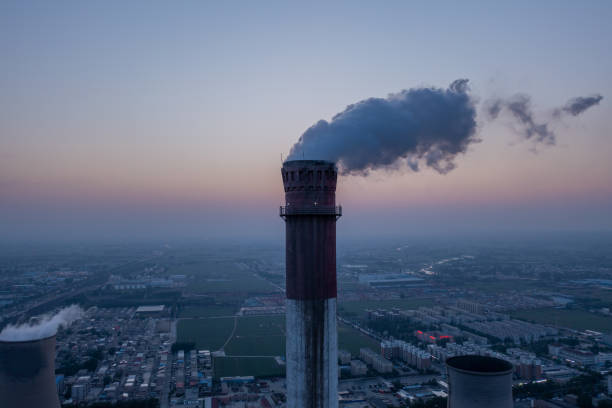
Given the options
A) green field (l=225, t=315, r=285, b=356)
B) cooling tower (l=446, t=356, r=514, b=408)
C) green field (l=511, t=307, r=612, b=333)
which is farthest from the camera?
green field (l=511, t=307, r=612, b=333)

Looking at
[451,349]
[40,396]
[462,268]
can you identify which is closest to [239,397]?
[40,396]

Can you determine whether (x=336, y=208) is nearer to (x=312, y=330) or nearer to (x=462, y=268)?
(x=312, y=330)

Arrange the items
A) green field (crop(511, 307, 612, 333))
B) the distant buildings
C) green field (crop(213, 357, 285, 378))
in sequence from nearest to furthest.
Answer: green field (crop(213, 357, 285, 378))
the distant buildings
green field (crop(511, 307, 612, 333))

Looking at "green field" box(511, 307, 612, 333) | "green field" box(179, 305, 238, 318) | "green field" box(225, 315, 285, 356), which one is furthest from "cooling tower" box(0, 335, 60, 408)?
"green field" box(511, 307, 612, 333)

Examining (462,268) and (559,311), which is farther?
(462,268)

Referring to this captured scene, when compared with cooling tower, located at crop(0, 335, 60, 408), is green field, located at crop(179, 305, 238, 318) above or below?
below

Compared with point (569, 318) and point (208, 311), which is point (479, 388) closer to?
point (569, 318)

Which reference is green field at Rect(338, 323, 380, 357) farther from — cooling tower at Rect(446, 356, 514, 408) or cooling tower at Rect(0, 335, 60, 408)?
cooling tower at Rect(0, 335, 60, 408)
